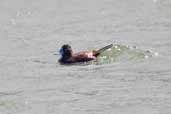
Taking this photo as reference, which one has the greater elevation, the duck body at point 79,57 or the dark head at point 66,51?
the dark head at point 66,51

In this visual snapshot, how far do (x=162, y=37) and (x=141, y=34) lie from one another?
88 cm

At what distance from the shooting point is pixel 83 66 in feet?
70.9

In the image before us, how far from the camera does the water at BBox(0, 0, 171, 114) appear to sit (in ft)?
59.3

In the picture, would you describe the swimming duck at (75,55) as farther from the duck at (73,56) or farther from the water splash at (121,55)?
the water splash at (121,55)

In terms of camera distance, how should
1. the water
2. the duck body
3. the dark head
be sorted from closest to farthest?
the water
the duck body
the dark head

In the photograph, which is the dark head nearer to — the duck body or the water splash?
the duck body

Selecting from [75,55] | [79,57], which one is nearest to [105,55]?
[79,57]

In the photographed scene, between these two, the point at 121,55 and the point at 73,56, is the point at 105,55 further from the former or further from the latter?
the point at 73,56

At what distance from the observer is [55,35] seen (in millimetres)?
25812

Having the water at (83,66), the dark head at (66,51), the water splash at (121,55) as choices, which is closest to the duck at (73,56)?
the dark head at (66,51)

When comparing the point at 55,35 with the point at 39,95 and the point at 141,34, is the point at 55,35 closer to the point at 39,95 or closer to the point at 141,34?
the point at 141,34

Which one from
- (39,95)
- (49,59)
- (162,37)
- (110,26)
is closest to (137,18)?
(110,26)

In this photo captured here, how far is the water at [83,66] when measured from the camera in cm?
1808

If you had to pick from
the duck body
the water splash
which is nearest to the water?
the water splash
